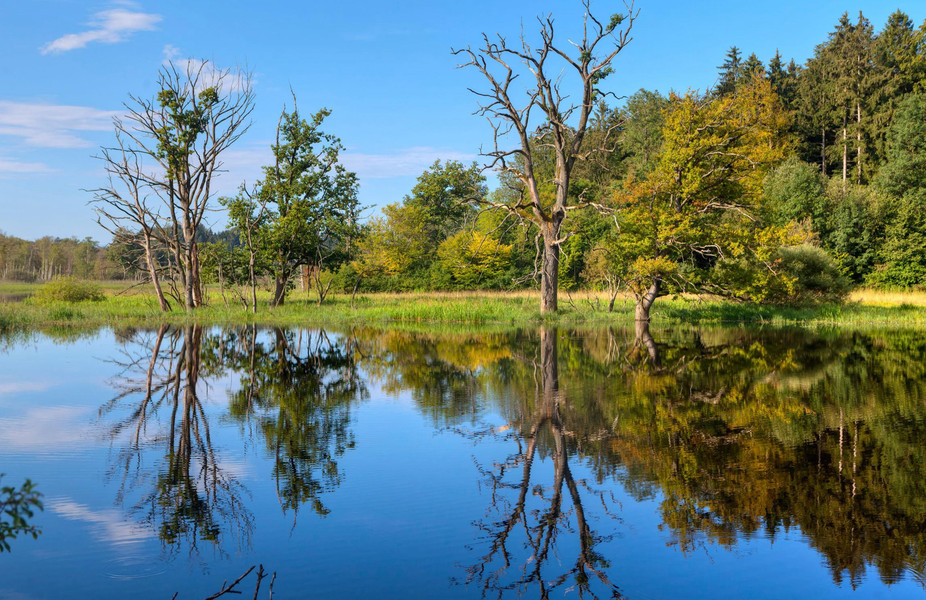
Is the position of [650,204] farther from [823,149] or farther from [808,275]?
[823,149]

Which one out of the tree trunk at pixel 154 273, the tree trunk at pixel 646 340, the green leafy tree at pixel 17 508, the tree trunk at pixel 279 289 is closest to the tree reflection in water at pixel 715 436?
the tree trunk at pixel 646 340

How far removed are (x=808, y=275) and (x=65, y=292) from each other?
133 feet

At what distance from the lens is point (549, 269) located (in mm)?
32438

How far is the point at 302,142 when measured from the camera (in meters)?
39.1

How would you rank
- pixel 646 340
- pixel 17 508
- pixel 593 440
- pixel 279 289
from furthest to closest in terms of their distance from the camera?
pixel 279 289, pixel 646 340, pixel 593 440, pixel 17 508

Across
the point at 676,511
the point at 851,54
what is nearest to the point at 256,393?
the point at 676,511

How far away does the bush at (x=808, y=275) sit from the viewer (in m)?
35.6

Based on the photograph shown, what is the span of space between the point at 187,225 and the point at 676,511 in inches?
1302

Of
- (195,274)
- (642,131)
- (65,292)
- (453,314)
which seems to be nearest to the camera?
(453,314)

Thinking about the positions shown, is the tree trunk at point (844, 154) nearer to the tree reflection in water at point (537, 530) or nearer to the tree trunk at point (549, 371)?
the tree trunk at point (549, 371)

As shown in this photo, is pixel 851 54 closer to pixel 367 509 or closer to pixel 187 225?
pixel 187 225

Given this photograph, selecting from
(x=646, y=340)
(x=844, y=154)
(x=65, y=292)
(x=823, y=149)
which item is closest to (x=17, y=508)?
(x=646, y=340)

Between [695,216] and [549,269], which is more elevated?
[695,216]

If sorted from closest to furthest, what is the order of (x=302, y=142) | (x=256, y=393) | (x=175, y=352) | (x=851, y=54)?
(x=256, y=393), (x=175, y=352), (x=302, y=142), (x=851, y=54)
